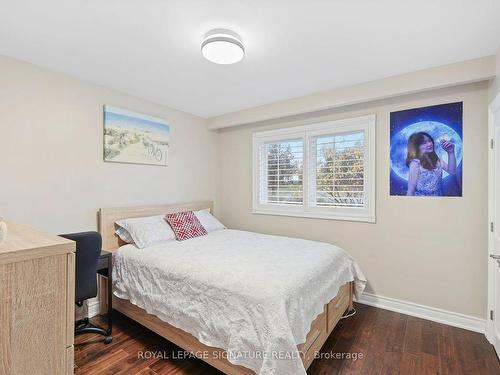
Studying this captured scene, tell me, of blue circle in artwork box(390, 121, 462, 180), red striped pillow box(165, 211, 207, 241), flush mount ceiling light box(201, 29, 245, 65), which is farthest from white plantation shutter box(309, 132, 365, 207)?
flush mount ceiling light box(201, 29, 245, 65)

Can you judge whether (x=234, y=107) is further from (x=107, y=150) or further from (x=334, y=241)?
(x=334, y=241)

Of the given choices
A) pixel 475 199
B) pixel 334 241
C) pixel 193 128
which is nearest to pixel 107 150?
pixel 193 128

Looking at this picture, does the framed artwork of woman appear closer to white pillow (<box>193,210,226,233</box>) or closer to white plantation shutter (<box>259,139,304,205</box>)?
white plantation shutter (<box>259,139,304,205</box>)

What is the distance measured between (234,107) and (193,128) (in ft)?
2.39

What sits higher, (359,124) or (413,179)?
(359,124)

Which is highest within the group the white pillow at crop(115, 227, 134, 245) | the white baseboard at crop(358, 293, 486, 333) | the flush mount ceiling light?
the flush mount ceiling light

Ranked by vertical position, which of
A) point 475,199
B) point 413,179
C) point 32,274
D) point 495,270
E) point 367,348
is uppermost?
point 413,179

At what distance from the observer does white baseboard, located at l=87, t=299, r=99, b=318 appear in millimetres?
2641

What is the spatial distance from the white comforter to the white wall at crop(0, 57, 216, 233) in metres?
0.70

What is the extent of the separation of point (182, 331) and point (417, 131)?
288 centimetres

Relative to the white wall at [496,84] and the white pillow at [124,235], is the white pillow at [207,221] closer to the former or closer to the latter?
the white pillow at [124,235]

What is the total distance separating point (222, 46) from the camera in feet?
6.04

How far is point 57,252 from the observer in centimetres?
87

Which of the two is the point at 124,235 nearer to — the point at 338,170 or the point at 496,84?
the point at 338,170
